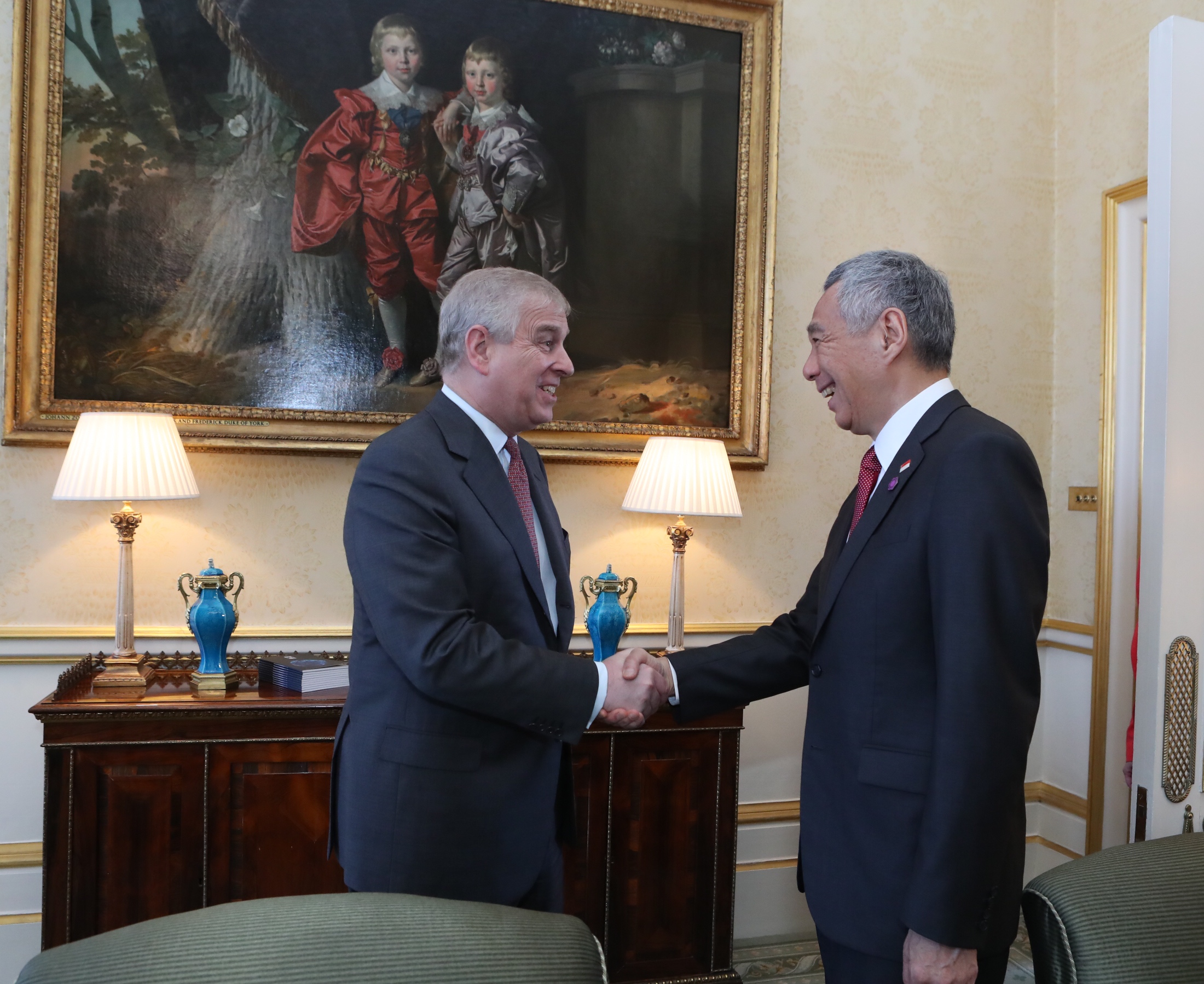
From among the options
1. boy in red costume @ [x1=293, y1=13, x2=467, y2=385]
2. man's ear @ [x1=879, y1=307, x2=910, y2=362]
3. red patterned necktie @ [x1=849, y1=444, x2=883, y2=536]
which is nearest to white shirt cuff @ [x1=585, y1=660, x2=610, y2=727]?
red patterned necktie @ [x1=849, y1=444, x2=883, y2=536]

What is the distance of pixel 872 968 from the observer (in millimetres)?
1712

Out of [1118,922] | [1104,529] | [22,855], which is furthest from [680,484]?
[22,855]

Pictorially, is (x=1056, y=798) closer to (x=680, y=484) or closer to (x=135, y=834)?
(x=680, y=484)

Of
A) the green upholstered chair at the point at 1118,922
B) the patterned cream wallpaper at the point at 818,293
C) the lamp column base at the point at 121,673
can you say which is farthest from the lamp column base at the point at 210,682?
the green upholstered chair at the point at 1118,922

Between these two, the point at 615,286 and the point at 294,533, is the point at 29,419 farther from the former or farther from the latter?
the point at 615,286

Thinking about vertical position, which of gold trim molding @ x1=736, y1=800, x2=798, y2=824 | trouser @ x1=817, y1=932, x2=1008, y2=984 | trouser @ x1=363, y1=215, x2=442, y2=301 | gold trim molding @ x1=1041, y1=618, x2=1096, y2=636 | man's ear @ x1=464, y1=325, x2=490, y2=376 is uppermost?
trouser @ x1=363, y1=215, x2=442, y2=301

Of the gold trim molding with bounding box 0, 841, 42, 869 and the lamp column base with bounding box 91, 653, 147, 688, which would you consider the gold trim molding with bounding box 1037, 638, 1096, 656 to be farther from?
the gold trim molding with bounding box 0, 841, 42, 869

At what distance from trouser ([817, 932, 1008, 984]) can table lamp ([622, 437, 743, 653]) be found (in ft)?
5.54

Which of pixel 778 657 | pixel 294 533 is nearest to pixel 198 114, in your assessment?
pixel 294 533

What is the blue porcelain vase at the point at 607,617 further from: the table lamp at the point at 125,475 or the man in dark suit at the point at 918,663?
the man in dark suit at the point at 918,663

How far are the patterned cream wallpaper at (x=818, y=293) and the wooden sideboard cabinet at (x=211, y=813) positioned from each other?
49 centimetres

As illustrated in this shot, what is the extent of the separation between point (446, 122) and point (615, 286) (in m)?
0.83

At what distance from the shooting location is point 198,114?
328 centimetres

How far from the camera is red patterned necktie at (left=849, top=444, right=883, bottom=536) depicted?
195 cm
